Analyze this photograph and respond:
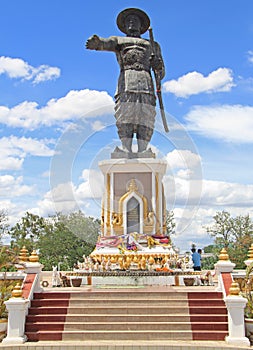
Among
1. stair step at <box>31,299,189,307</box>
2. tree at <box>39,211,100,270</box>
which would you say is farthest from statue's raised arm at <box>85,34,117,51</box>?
tree at <box>39,211,100,270</box>

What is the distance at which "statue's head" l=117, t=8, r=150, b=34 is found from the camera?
55.1 ft

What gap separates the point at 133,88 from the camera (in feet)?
53.2

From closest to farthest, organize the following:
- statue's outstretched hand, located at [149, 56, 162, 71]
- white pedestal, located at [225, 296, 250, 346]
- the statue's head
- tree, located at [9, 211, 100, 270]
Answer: white pedestal, located at [225, 296, 250, 346], statue's outstretched hand, located at [149, 56, 162, 71], the statue's head, tree, located at [9, 211, 100, 270]

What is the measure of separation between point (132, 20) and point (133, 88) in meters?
2.74

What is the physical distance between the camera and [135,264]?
1345 centimetres

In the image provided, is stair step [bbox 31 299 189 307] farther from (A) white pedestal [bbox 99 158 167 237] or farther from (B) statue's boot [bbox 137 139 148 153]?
(B) statue's boot [bbox 137 139 148 153]

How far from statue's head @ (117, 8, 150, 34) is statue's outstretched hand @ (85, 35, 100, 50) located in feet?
4.57

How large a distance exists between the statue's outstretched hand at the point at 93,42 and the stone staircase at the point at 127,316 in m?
9.69

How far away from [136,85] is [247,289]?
906cm

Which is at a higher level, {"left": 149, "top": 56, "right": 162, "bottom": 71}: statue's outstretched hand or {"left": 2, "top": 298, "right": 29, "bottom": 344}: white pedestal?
{"left": 149, "top": 56, "right": 162, "bottom": 71}: statue's outstretched hand

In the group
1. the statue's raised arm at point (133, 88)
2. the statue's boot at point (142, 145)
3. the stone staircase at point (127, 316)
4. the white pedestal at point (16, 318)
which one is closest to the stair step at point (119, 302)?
the stone staircase at point (127, 316)

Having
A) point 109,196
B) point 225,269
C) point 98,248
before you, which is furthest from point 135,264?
point 225,269

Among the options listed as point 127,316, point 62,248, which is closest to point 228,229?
point 62,248

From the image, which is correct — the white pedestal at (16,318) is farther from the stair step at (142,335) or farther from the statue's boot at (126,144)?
the statue's boot at (126,144)
